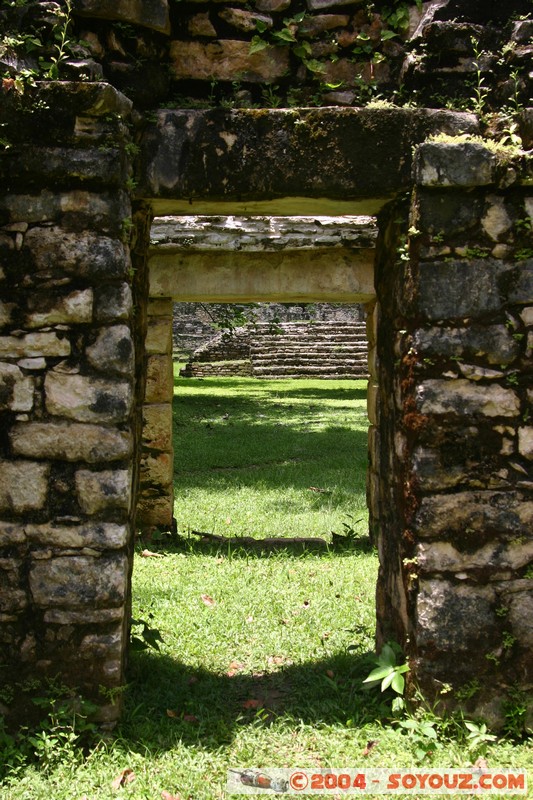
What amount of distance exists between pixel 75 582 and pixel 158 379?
351 centimetres

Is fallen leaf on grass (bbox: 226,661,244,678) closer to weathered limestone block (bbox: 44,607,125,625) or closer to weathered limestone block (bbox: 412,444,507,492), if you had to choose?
weathered limestone block (bbox: 44,607,125,625)

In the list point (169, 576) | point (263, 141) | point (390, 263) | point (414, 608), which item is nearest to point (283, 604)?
point (169, 576)

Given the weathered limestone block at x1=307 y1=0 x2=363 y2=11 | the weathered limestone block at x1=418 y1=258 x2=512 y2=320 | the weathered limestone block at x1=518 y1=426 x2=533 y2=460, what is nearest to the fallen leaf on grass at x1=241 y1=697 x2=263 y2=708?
the weathered limestone block at x1=518 y1=426 x2=533 y2=460

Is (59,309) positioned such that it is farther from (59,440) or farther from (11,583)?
(11,583)

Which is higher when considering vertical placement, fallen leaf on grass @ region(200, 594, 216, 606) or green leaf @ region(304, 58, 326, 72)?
green leaf @ region(304, 58, 326, 72)

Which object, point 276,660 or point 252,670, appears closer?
point 252,670

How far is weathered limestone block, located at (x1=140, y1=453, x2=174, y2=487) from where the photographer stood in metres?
6.49

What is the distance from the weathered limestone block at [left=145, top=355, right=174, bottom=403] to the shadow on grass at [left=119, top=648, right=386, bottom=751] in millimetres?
2839

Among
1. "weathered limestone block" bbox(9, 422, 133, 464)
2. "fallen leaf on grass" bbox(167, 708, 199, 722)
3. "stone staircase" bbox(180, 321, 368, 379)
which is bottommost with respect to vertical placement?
"stone staircase" bbox(180, 321, 368, 379)

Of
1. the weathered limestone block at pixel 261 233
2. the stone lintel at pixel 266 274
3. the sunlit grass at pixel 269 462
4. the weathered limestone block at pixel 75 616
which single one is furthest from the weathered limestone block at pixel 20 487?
the sunlit grass at pixel 269 462

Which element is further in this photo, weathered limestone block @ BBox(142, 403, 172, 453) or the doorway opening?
weathered limestone block @ BBox(142, 403, 172, 453)

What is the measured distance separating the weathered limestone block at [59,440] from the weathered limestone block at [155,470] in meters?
3.39

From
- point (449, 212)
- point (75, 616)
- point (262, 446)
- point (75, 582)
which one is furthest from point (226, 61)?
point (262, 446)

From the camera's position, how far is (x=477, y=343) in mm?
3176
